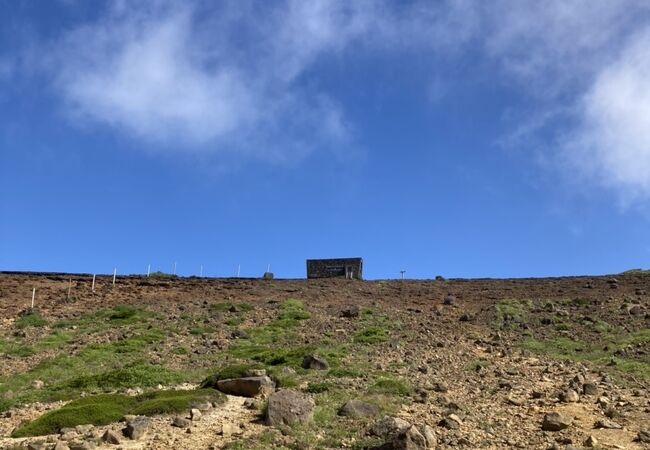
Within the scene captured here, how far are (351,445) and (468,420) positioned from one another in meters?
3.21

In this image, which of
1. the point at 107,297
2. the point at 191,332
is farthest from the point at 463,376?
the point at 107,297

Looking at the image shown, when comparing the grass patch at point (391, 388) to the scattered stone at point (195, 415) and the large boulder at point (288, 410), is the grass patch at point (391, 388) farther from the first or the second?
the scattered stone at point (195, 415)

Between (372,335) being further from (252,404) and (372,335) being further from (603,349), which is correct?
(252,404)

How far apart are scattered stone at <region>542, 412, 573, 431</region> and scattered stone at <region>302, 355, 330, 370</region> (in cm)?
820

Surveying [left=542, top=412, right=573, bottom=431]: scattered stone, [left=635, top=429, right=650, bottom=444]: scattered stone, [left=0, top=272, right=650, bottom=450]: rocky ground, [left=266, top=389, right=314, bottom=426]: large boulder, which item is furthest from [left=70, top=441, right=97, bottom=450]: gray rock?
[left=635, top=429, right=650, bottom=444]: scattered stone

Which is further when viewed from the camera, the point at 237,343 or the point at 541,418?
the point at 237,343

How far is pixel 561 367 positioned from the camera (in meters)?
22.2

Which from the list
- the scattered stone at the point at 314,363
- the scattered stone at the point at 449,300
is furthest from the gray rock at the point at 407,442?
the scattered stone at the point at 449,300

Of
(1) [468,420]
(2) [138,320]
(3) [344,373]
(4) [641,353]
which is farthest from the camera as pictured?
(2) [138,320]

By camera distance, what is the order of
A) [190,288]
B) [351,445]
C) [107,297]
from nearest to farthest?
[351,445] < [107,297] < [190,288]

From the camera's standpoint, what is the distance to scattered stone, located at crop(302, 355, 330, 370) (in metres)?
21.0

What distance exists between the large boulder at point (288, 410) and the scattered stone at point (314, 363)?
20.8ft

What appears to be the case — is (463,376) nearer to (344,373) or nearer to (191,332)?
(344,373)

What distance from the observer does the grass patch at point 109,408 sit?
14156mm
